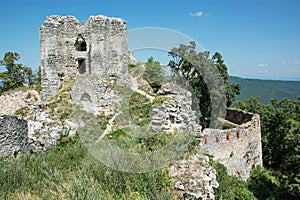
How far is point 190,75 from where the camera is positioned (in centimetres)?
1775

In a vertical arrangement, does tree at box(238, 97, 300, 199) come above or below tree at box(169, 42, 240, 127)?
below

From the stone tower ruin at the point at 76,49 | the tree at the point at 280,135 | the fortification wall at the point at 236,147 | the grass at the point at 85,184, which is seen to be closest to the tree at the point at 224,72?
the tree at the point at 280,135

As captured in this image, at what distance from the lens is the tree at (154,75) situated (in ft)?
45.4

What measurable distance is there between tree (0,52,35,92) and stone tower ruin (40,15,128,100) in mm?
6674

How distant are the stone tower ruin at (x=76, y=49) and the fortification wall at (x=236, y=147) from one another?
497cm

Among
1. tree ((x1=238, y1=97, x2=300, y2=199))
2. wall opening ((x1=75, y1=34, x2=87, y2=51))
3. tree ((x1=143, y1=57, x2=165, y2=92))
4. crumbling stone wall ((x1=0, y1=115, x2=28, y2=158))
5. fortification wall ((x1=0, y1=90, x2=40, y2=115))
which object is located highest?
wall opening ((x1=75, y1=34, x2=87, y2=51))

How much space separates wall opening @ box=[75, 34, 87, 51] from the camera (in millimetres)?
12841

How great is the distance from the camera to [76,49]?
12992 mm

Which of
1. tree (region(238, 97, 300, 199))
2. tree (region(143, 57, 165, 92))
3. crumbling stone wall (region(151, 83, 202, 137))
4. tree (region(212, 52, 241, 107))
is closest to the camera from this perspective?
crumbling stone wall (region(151, 83, 202, 137))

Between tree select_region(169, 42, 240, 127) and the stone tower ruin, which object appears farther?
tree select_region(169, 42, 240, 127)

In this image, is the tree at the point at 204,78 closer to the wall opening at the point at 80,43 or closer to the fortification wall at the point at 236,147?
the fortification wall at the point at 236,147

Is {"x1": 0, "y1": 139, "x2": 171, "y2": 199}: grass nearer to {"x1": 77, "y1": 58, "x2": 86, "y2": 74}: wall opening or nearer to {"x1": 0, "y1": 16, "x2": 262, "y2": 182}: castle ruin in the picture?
{"x1": 0, "y1": 16, "x2": 262, "y2": 182}: castle ruin

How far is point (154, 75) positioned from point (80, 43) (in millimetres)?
3996

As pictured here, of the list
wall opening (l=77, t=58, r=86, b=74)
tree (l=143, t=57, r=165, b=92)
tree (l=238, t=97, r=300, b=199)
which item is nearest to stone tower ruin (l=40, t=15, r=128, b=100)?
wall opening (l=77, t=58, r=86, b=74)
